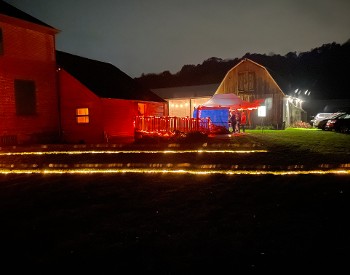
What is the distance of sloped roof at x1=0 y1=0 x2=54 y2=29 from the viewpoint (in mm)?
18250

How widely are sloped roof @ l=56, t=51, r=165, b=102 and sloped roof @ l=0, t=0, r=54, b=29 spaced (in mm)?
2929

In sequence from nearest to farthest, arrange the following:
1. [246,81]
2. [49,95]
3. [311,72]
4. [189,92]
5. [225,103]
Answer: [49,95]
[225,103]
[246,81]
[189,92]
[311,72]

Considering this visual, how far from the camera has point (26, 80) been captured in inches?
758

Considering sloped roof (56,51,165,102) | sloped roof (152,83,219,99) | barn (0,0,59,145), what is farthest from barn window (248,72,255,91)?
barn (0,0,59,145)

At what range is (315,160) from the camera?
1040 cm

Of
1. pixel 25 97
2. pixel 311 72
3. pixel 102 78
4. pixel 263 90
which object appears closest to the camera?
pixel 25 97

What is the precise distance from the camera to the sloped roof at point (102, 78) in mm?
21719

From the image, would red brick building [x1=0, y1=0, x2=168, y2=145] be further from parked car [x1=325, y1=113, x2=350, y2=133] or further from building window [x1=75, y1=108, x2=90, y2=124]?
parked car [x1=325, y1=113, x2=350, y2=133]

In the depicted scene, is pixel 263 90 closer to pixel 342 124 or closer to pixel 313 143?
pixel 342 124

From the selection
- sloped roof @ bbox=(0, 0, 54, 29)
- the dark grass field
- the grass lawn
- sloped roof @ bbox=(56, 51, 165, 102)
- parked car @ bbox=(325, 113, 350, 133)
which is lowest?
the dark grass field

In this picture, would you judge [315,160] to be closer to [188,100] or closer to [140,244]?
[140,244]

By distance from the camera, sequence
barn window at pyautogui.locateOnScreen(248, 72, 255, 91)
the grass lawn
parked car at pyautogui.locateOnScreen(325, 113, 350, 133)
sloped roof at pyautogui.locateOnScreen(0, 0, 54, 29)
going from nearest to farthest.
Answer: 1. the grass lawn
2. sloped roof at pyautogui.locateOnScreen(0, 0, 54, 29)
3. parked car at pyautogui.locateOnScreen(325, 113, 350, 133)
4. barn window at pyautogui.locateOnScreen(248, 72, 255, 91)

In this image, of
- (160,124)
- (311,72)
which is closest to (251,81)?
(160,124)

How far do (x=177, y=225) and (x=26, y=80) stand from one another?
57.5 feet
